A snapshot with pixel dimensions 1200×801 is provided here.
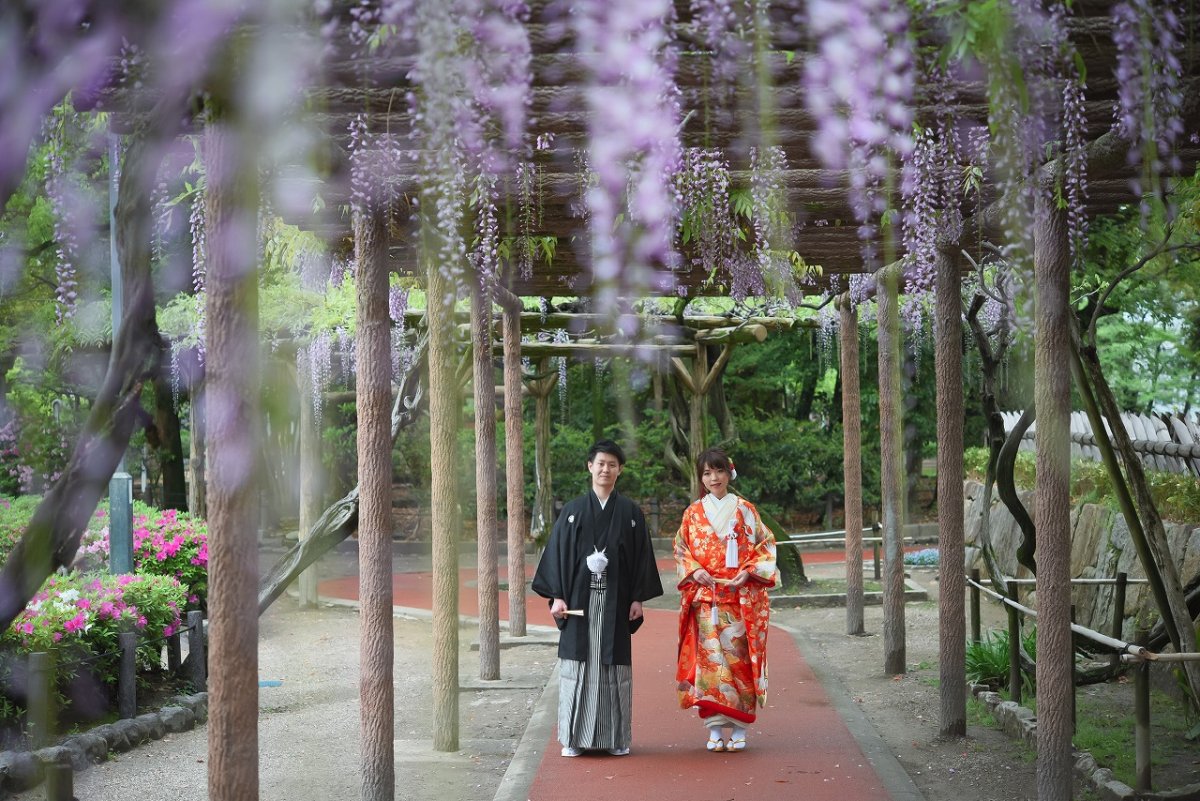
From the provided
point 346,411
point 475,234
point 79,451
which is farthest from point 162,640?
point 346,411

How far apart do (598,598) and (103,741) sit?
248 cm

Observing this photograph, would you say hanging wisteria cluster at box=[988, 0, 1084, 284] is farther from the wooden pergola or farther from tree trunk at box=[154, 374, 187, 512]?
tree trunk at box=[154, 374, 187, 512]

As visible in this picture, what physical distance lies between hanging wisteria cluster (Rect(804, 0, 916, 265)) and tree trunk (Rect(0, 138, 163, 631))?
1.86 meters

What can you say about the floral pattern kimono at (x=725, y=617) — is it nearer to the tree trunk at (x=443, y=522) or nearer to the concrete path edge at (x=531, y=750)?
the concrete path edge at (x=531, y=750)

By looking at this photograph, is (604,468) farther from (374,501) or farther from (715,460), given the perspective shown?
(374,501)

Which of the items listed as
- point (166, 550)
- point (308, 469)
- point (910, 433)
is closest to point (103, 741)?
point (166, 550)

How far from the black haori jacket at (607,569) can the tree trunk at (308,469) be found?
7.45 metres

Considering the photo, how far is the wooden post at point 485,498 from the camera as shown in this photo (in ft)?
27.1

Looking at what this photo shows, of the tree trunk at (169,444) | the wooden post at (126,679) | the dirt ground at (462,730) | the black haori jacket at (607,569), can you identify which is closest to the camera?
the dirt ground at (462,730)

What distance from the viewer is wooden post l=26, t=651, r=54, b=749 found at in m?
5.69

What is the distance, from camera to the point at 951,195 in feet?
18.7

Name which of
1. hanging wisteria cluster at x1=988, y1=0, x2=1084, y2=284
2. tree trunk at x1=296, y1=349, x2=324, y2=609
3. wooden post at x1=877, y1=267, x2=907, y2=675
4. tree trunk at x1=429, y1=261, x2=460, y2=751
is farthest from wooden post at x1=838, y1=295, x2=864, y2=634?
tree trunk at x1=296, y1=349, x2=324, y2=609

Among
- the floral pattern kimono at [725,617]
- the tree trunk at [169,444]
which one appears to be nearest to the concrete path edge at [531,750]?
the floral pattern kimono at [725,617]

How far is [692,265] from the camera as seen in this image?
855cm
